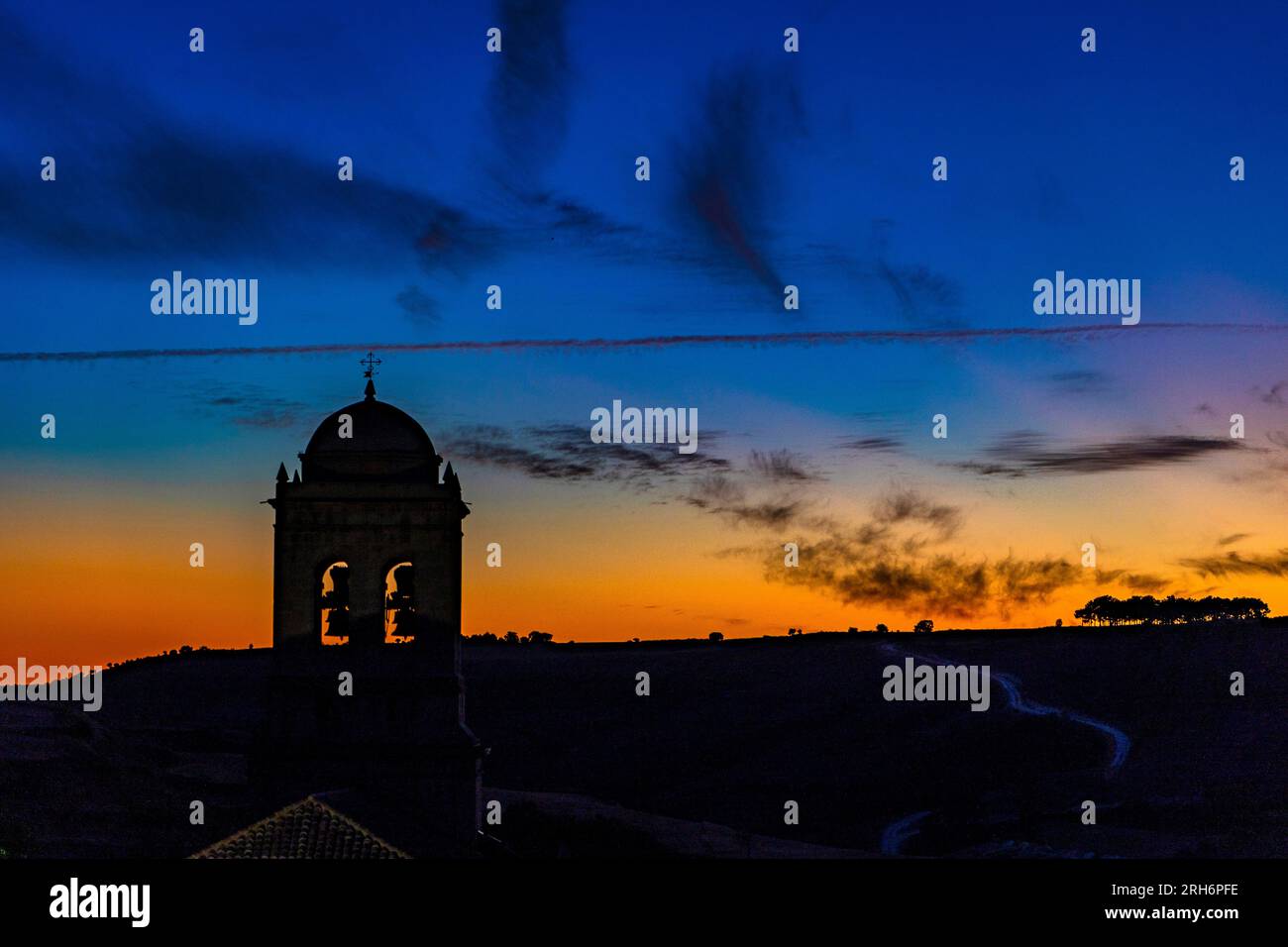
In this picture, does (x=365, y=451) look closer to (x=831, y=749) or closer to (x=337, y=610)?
(x=337, y=610)

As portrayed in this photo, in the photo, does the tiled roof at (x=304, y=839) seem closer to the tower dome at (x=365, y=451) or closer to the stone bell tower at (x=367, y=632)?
the stone bell tower at (x=367, y=632)

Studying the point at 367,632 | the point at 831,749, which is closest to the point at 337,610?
the point at 367,632

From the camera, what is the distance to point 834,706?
90562 millimetres

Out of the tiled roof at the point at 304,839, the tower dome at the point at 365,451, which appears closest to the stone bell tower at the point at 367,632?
the tower dome at the point at 365,451

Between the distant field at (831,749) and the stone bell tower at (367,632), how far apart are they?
2.34 meters

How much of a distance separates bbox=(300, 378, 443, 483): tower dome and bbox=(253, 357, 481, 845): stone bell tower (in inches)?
0.7

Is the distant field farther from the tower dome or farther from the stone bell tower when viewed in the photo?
the tower dome

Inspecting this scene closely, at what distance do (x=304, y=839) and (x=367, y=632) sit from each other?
4318 millimetres

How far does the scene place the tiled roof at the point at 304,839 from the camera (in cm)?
2409

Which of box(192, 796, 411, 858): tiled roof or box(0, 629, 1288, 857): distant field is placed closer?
box(192, 796, 411, 858): tiled roof

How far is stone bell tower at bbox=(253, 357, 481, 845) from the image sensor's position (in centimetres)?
2719

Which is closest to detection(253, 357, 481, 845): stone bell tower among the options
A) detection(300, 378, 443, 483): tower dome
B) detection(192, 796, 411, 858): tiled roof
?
detection(300, 378, 443, 483): tower dome
